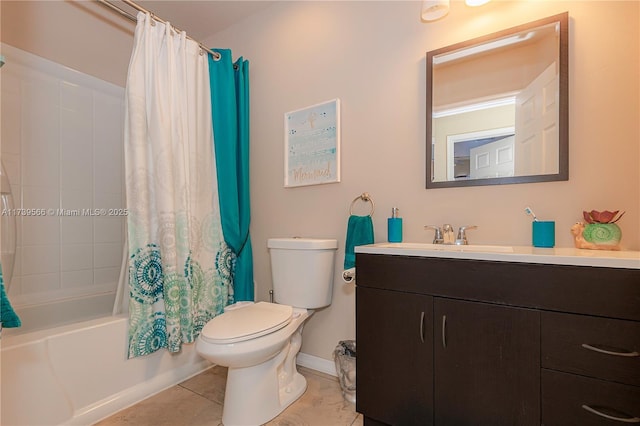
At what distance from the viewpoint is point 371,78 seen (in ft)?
5.60

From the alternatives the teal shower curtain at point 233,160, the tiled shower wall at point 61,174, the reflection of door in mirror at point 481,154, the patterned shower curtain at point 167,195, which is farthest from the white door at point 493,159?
the tiled shower wall at point 61,174

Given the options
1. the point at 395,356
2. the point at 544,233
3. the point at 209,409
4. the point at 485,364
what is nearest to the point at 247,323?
the point at 209,409

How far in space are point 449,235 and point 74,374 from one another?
1.85m

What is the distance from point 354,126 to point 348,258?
776 millimetres

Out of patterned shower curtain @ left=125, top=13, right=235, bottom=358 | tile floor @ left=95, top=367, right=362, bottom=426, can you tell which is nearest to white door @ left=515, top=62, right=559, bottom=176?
tile floor @ left=95, top=367, right=362, bottom=426

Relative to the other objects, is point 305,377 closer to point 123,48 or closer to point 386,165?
point 386,165

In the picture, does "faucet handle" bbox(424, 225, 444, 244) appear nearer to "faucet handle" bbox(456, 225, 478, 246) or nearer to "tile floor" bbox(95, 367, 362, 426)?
"faucet handle" bbox(456, 225, 478, 246)

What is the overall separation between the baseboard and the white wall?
5 centimetres

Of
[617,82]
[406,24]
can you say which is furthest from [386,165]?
[617,82]

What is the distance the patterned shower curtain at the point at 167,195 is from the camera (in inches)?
61.8

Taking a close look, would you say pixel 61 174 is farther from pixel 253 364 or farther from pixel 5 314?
pixel 253 364

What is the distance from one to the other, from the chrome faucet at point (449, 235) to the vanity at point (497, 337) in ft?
1.06

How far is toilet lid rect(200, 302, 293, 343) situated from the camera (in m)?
1.25

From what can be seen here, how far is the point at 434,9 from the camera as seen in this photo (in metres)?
1.39
